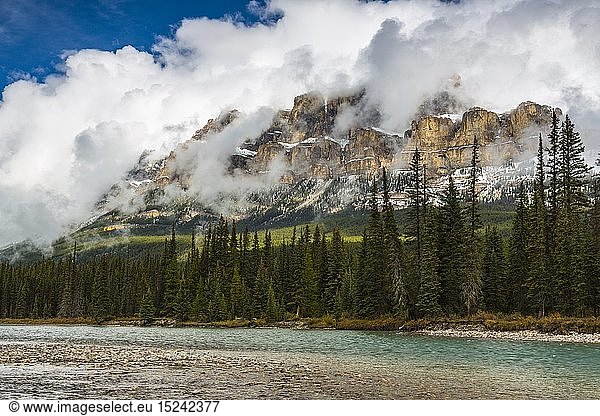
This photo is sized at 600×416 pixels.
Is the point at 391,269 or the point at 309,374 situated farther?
the point at 391,269

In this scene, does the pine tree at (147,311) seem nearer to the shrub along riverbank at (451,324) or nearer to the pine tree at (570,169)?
the shrub along riverbank at (451,324)

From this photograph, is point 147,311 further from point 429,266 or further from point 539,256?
point 539,256

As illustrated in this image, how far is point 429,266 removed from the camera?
6325 centimetres

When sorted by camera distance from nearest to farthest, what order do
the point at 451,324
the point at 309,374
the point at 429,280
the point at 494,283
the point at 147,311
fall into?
the point at 309,374 → the point at 451,324 → the point at 429,280 → the point at 494,283 → the point at 147,311

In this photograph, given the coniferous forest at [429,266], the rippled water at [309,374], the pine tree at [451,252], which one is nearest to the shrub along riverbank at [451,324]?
the coniferous forest at [429,266]

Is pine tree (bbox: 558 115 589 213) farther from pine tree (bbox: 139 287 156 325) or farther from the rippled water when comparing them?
pine tree (bbox: 139 287 156 325)

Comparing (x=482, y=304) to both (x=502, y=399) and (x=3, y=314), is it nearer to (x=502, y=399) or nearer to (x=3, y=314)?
(x=502, y=399)

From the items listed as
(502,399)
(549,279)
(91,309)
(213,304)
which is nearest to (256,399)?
(502,399)

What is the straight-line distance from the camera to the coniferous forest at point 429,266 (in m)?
58.0

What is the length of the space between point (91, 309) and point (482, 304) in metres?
79.5

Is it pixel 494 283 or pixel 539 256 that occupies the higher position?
pixel 539 256

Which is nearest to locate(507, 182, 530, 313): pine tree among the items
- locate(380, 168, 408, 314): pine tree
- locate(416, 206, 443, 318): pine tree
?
locate(416, 206, 443, 318): pine tree

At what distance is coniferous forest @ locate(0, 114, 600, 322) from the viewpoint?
58.0 metres

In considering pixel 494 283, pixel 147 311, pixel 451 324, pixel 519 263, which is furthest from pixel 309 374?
pixel 147 311
